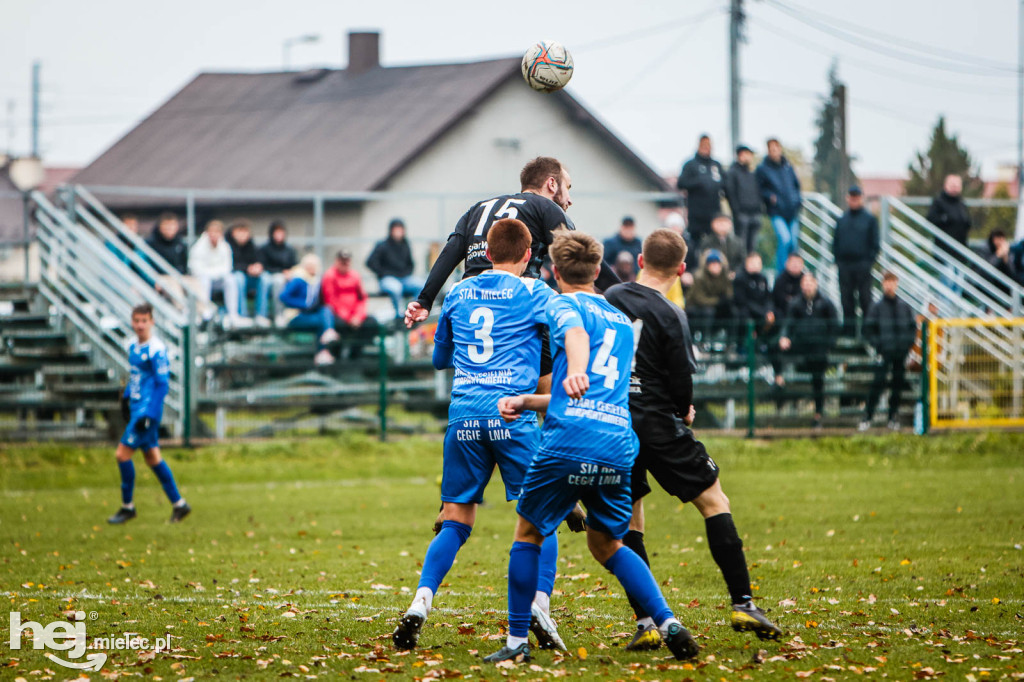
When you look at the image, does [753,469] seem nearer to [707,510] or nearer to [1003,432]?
[1003,432]

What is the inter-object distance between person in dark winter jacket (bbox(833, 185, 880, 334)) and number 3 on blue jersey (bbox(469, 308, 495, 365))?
1357cm

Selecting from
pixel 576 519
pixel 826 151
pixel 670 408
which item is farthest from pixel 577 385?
pixel 826 151

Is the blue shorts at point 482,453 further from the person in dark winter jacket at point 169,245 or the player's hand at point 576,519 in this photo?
the person in dark winter jacket at point 169,245

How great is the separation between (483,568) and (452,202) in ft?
80.0

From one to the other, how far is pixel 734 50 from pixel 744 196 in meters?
8.32

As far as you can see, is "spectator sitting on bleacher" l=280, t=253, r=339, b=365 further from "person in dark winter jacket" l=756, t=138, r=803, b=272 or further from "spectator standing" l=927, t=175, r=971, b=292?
"spectator standing" l=927, t=175, r=971, b=292

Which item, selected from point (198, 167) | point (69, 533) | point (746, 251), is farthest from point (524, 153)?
point (69, 533)

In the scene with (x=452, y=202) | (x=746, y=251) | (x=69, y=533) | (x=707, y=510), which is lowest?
(x=69, y=533)

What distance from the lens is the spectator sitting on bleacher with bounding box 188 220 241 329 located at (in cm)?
1866

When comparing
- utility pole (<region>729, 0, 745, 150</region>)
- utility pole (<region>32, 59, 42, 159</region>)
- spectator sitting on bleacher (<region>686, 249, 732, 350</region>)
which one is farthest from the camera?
utility pole (<region>32, 59, 42, 159</region>)

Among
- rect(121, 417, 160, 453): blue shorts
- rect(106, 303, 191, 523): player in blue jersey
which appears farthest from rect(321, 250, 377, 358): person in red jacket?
rect(121, 417, 160, 453): blue shorts

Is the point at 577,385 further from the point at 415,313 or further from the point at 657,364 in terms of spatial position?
the point at 415,313

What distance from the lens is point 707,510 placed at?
6559 mm

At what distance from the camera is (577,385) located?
565 centimetres
